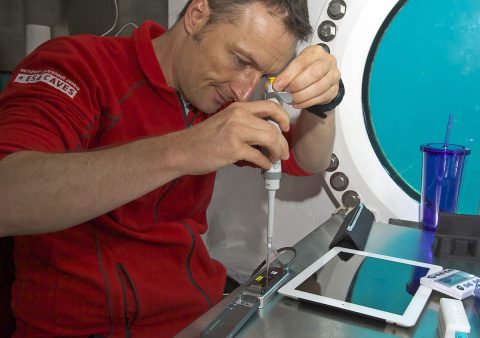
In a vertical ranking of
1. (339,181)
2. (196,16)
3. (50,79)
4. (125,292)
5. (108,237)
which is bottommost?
(125,292)

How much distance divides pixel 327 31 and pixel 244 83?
0.37m

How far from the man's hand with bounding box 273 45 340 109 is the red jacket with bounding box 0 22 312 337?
341 millimetres

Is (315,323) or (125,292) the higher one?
(315,323)

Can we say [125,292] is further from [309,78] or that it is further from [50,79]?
[309,78]

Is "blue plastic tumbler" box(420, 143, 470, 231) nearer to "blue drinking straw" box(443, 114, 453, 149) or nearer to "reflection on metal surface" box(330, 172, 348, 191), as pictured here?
"blue drinking straw" box(443, 114, 453, 149)

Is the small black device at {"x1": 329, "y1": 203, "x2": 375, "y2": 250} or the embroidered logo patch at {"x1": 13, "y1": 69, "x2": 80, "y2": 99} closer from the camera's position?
the embroidered logo patch at {"x1": 13, "y1": 69, "x2": 80, "y2": 99}

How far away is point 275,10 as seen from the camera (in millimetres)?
1006

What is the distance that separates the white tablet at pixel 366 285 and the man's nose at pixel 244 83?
0.41m

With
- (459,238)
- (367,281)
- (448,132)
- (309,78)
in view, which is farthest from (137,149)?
(448,132)

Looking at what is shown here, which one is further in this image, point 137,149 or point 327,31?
point 327,31

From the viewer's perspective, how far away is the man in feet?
2.40

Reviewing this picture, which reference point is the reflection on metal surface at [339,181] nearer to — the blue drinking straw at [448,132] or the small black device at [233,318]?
the blue drinking straw at [448,132]

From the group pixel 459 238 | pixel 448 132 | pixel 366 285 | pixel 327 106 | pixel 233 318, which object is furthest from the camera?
pixel 448 132

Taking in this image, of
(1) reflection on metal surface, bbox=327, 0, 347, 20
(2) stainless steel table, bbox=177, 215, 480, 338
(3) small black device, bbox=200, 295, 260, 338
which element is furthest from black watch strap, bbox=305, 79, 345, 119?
(3) small black device, bbox=200, 295, 260, 338
